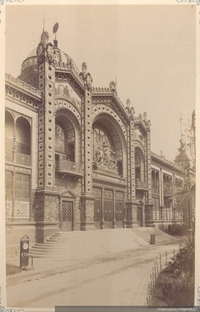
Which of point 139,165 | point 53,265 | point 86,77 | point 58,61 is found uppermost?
point 58,61

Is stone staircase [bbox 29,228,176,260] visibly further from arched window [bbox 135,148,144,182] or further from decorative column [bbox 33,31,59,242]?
arched window [bbox 135,148,144,182]

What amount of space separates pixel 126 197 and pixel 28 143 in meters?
1.98

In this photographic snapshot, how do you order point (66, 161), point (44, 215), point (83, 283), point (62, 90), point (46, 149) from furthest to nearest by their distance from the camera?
point (62, 90) → point (66, 161) → point (46, 149) → point (44, 215) → point (83, 283)

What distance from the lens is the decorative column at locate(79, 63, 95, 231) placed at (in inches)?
227

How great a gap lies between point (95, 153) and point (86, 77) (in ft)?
4.11

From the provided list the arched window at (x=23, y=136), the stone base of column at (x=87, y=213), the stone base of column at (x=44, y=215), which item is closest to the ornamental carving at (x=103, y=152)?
the stone base of column at (x=87, y=213)

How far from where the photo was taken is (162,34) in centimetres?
578

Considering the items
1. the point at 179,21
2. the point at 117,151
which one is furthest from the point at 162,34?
the point at 117,151

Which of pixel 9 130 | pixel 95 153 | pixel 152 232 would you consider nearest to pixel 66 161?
pixel 95 153

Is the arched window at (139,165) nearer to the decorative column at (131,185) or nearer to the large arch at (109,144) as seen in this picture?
the decorative column at (131,185)

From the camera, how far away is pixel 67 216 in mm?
5648

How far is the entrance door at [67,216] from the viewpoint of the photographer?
5.58 metres

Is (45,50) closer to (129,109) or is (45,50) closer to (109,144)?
(129,109)

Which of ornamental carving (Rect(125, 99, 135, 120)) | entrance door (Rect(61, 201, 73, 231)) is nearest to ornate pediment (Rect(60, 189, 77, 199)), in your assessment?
entrance door (Rect(61, 201, 73, 231))
